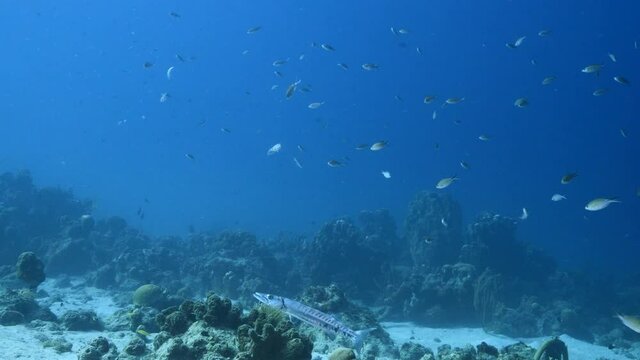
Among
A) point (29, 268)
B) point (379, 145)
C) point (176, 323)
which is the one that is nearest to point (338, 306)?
point (176, 323)

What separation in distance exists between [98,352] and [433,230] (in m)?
21.1

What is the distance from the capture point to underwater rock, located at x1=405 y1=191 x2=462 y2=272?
82.6 feet

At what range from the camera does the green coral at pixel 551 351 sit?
31.2 feet

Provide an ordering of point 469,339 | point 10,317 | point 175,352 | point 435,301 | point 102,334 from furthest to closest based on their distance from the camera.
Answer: point 435,301
point 469,339
point 102,334
point 10,317
point 175,352

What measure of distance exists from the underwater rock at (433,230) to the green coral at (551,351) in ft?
43.3

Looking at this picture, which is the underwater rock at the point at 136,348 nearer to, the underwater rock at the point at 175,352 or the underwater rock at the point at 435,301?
the underwater rock at the point at 175,352

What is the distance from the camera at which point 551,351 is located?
1026 centimetres

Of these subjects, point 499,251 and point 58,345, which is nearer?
point 58,345

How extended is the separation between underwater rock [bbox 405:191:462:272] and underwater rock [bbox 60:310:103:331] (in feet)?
54.5

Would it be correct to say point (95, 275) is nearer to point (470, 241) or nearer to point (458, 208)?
point (470, 241)

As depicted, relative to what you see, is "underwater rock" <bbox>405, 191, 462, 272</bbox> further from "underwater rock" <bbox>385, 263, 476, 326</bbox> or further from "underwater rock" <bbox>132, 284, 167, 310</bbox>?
"underwater rock" <bbox>132, 284, 167, 310</bbox>

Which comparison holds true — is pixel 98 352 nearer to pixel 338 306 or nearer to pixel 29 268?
pixel 338 306

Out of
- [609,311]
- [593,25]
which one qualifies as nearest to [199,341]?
[609,311]

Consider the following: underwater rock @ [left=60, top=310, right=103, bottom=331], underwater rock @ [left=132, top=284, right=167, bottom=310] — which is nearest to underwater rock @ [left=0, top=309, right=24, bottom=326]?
underwater rock @ [left=60, top=310, right=103, bottom=331]
